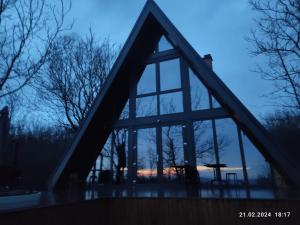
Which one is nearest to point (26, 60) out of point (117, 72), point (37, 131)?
point (117, 72)

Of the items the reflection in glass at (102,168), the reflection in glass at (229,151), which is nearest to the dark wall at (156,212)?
the reflection in glass at (229,151)

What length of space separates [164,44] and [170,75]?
1.31 meters

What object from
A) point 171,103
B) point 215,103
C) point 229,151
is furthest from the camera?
point 171,103

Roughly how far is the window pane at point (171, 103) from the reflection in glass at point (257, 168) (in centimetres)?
261

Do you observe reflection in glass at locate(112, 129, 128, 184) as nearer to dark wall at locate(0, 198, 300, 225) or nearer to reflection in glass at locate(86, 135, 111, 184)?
reflection in glass at locate(86, 135, 111, 184)

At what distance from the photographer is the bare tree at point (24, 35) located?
21.8ft

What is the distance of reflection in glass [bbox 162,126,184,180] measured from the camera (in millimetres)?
7551

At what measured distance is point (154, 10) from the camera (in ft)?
26.7

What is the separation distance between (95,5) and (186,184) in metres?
8.56

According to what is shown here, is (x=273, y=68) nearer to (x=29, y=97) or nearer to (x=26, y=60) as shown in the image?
(x=26, y=60)

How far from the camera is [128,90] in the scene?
30.4 feet

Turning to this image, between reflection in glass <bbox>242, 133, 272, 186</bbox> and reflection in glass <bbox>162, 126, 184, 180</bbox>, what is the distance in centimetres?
202

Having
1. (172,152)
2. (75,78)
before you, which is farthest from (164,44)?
(75,78)

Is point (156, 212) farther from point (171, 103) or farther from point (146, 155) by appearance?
point (171, 103)
